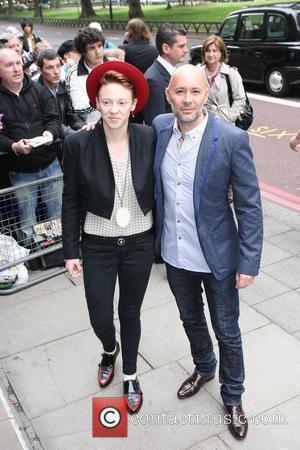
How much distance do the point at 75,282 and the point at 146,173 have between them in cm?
219

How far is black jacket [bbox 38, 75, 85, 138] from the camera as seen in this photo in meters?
4.79

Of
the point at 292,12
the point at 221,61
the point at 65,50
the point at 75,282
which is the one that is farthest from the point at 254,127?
the point at 75,282

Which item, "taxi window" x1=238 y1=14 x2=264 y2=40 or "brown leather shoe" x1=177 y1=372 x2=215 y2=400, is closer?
"brown leather shoe" x1=177 y1=372 x2=215 y2=400

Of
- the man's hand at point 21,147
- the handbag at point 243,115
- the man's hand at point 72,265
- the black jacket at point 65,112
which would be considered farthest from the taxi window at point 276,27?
the man's hand at point 72,265

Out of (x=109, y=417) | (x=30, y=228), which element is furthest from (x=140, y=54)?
(x=109, y=417)

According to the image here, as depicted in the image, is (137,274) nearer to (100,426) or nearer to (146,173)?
(146,173)

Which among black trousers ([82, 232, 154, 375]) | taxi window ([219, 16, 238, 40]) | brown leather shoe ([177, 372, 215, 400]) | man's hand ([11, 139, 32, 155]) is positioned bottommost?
brown leather shoe ([177, 372, 215, 400])

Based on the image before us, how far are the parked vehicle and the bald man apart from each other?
9042 mm

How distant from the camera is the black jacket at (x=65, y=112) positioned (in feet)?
15.7

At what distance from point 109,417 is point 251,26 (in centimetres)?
1052

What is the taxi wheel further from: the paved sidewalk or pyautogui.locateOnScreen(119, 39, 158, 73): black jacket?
the paved sidewalk

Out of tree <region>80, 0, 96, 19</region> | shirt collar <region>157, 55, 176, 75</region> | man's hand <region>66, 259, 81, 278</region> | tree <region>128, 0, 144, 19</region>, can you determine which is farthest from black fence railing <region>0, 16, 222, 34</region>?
man's hand <region>66, 259, 81, 278</region>

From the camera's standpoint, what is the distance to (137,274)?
289cm

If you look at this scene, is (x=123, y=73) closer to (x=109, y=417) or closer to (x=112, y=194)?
(x=112, y=194)
